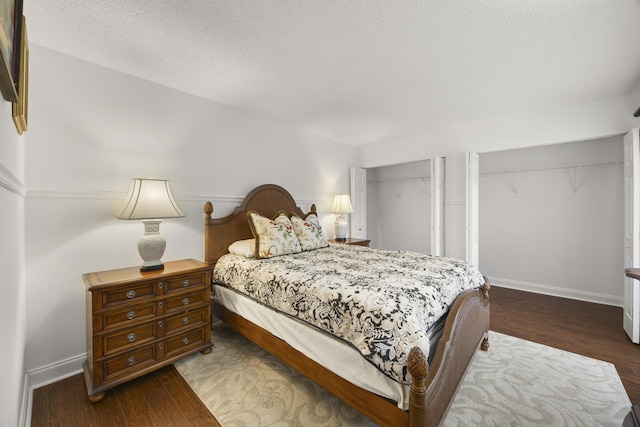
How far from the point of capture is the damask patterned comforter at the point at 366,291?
1.31 metres

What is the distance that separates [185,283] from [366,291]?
58.6 inches

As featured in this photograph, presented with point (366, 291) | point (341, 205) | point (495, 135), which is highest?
point (495, 135)

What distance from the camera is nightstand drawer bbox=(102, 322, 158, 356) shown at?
5.84ft

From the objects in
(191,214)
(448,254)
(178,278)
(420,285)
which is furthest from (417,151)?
(178,278)

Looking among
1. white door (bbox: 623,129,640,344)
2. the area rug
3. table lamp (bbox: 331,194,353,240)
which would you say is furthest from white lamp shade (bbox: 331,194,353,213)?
white door (bbox: 623,129,640,344)

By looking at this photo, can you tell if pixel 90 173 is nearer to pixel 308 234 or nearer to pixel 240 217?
pixel 240 217

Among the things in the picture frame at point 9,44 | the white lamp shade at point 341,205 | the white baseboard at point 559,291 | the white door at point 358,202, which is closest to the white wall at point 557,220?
the white baseboard at point 559,291

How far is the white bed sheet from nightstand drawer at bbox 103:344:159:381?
0.69m

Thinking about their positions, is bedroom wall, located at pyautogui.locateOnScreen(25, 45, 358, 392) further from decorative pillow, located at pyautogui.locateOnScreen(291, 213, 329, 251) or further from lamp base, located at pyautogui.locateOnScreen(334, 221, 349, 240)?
lamp base, located at pyautogui.locateOnScreen(334, 221, 349, 240)

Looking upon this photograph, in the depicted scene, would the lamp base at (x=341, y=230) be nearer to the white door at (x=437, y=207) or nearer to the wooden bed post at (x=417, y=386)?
the white door at (x=437, y=207)

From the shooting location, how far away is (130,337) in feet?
6.14

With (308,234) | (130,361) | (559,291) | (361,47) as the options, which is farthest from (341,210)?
(559,291)

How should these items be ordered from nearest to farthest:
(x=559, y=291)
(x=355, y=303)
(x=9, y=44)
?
(x=9, y=44)
(x=355, y=303)
(x=559, y=291)

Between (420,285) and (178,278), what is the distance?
5.92ft
